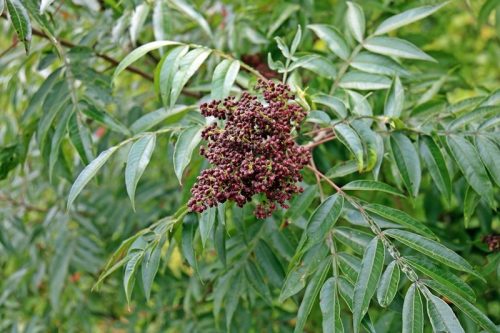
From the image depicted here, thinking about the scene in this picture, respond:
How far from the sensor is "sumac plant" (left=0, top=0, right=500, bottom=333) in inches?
66.1

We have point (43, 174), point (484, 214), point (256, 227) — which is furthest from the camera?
point (43, 174)

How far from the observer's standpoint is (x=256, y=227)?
222 centimetres

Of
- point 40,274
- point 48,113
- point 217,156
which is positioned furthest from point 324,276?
point 40,274

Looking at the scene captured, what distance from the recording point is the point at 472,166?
1.85 metres

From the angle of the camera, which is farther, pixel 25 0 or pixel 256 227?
pixel 256 227

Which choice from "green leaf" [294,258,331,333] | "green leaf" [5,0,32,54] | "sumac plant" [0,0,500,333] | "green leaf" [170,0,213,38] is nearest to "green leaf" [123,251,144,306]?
"sumac plant" [0,0,500,333]

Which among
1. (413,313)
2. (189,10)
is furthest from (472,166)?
(189,10)

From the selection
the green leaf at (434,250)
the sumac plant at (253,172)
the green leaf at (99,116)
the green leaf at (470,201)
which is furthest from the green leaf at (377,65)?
A: the green leaf at (99,116)

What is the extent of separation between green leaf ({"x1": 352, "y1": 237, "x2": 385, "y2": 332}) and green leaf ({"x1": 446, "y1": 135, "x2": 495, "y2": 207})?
38 centimetres

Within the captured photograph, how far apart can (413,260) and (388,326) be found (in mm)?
669

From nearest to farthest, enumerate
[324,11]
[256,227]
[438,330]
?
[438,330] < [256,227] < [324,11]

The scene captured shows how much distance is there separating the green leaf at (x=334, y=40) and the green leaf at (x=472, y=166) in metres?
0.53

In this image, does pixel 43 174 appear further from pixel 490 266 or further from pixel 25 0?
pixel 490 266

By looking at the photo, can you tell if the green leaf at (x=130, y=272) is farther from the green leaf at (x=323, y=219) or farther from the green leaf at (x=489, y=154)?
the green leaf at (x=489, y=154)
